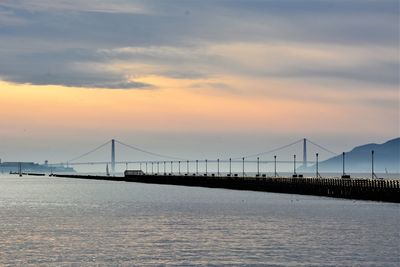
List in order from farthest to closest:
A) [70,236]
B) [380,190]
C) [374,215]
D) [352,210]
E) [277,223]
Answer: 1. [380,190]
2. [352,210]
3. [374,215]
4. [277,223]
5. [70,236]

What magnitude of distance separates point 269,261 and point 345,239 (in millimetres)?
16035

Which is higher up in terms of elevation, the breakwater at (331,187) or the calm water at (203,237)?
the breakwater at (331,187)

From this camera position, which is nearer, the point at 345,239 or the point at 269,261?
the point at 269,261

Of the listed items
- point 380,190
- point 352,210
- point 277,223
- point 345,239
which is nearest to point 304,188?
point 380,190

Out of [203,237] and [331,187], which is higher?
[331,187]

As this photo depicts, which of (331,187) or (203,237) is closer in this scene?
(203,237)

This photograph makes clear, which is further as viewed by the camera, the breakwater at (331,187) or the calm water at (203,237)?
the breakwater at (331,187)

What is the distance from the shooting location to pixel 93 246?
61312 mm

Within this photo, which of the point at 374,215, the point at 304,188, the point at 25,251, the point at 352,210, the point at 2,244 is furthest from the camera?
the point at 304,188

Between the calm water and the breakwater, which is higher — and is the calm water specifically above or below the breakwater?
below

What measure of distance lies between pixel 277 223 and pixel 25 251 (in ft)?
105

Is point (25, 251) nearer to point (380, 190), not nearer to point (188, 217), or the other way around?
point (188, 217)

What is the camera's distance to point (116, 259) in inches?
2110

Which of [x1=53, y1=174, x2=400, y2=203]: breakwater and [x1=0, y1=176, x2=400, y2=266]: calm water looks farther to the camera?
[x1=53, y1=174, x2=400, y2=203]: breakwater
